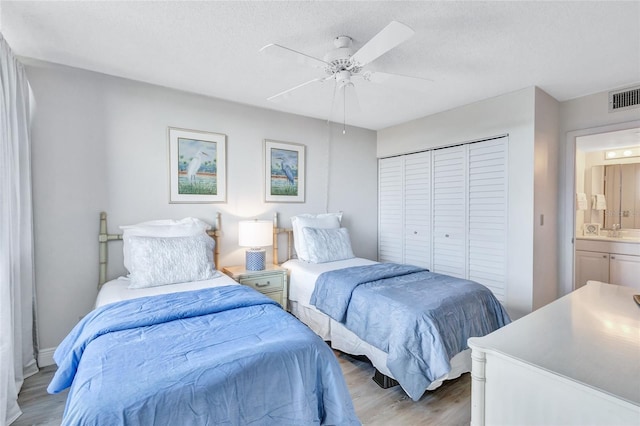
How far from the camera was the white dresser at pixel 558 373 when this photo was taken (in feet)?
2.64

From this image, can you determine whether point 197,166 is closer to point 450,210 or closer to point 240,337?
point 240,337

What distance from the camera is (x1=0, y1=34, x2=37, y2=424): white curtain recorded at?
1854 millimetres

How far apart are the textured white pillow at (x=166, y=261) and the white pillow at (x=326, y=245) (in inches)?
44.3

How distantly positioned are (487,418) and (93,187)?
320cm

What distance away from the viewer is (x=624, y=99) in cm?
295

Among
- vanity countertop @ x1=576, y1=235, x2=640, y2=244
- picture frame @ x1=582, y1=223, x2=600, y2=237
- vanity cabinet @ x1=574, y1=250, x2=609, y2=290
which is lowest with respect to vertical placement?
vanity cabinet @ x1=574, y1=250, x2=609, y2=290

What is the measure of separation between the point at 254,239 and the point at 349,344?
4.57 ft

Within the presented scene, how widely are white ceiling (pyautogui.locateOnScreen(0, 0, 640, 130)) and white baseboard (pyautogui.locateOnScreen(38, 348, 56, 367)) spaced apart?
2.38m

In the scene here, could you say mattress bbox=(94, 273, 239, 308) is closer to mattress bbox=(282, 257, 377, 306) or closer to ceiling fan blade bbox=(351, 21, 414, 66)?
mattress bbox=(282, 257, 377, 306)

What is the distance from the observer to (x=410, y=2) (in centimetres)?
176

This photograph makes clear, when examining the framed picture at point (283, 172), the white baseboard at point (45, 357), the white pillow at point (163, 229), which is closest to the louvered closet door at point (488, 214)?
the framed picture at point (283, 172)

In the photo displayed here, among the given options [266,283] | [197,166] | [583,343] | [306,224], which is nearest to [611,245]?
[306,224]

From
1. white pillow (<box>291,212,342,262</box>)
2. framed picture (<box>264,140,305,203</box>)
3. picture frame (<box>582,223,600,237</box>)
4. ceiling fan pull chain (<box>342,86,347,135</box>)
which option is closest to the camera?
ceiling fan pull chain (<box>342,86,347,135</box>)

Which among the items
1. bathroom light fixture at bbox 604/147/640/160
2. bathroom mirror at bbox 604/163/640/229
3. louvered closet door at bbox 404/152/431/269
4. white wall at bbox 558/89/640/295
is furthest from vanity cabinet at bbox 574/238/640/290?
louvered closet door at bbox 404/152/431/269
